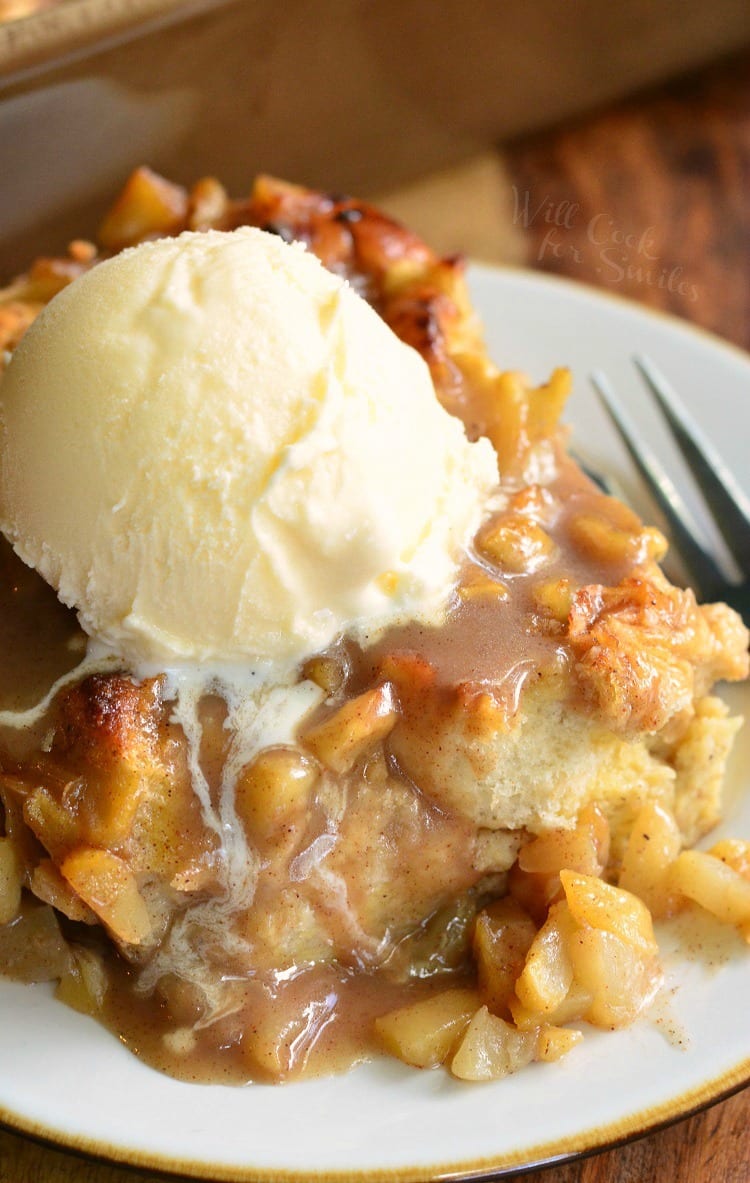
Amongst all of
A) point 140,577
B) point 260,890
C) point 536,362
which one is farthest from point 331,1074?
point 536,362

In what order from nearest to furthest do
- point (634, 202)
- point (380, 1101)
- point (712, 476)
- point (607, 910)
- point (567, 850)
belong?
point (380, 1101) → point (607, 910) → point (567, 850) → point (712, 476) → point (634, 202)

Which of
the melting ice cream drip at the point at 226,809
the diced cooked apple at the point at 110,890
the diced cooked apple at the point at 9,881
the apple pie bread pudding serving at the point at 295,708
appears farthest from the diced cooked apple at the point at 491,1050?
the diced cooked apple at the point at 9,881

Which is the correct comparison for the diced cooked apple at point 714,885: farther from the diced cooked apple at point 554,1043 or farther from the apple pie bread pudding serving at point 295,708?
the diced cooked apple at point 554,1043

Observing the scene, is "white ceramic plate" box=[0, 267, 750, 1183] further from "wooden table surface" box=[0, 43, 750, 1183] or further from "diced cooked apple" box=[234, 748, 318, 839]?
"wooden table surface" box=[0, 43, 750, 1183]

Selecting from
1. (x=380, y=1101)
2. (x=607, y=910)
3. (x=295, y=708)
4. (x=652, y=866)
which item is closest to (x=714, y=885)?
(x=652, y=866)

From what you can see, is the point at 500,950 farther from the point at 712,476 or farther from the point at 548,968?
the point at 712,476

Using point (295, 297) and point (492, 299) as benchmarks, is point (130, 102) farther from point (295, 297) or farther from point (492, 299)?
point (295, 297)
